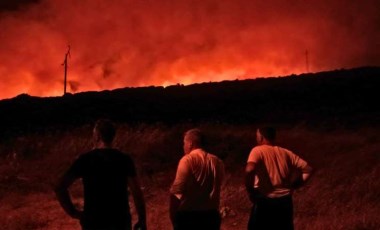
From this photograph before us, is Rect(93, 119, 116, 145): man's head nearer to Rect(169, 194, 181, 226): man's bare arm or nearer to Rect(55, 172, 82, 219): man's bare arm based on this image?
Rect(55, 172, 82, 219): man's bare arm

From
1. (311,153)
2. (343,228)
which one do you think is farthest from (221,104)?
(343,228)

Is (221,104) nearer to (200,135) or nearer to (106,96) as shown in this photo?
Result: (106,96)

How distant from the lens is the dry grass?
1150 cm

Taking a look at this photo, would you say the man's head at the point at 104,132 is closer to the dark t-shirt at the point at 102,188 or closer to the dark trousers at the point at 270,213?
the dark t-shirt at the point at 102,188

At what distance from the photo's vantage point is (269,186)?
5801 mm

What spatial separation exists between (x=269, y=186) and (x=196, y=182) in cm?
93

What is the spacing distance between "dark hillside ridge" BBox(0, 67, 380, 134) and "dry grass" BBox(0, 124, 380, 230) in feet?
14.0

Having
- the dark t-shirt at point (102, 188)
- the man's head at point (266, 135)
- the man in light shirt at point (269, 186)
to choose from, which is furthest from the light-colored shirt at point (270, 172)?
the dark t-shirt at point (102, 188)

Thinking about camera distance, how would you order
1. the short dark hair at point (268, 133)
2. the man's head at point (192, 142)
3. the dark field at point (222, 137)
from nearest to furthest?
the man's head at point (192, 142), the short dark hair at point (268, 133), the dark field at point (222, 137)

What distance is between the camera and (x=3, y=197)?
1522 cm

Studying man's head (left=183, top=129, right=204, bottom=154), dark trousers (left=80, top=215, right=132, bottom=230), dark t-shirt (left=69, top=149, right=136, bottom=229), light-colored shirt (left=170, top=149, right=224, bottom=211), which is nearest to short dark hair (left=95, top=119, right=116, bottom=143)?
dark t-shirt (left=69, top=149, right=136, bottom=229)

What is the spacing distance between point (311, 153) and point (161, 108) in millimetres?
17035

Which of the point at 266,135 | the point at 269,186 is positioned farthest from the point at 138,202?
the point at 266,135

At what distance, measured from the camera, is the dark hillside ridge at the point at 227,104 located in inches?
1209
